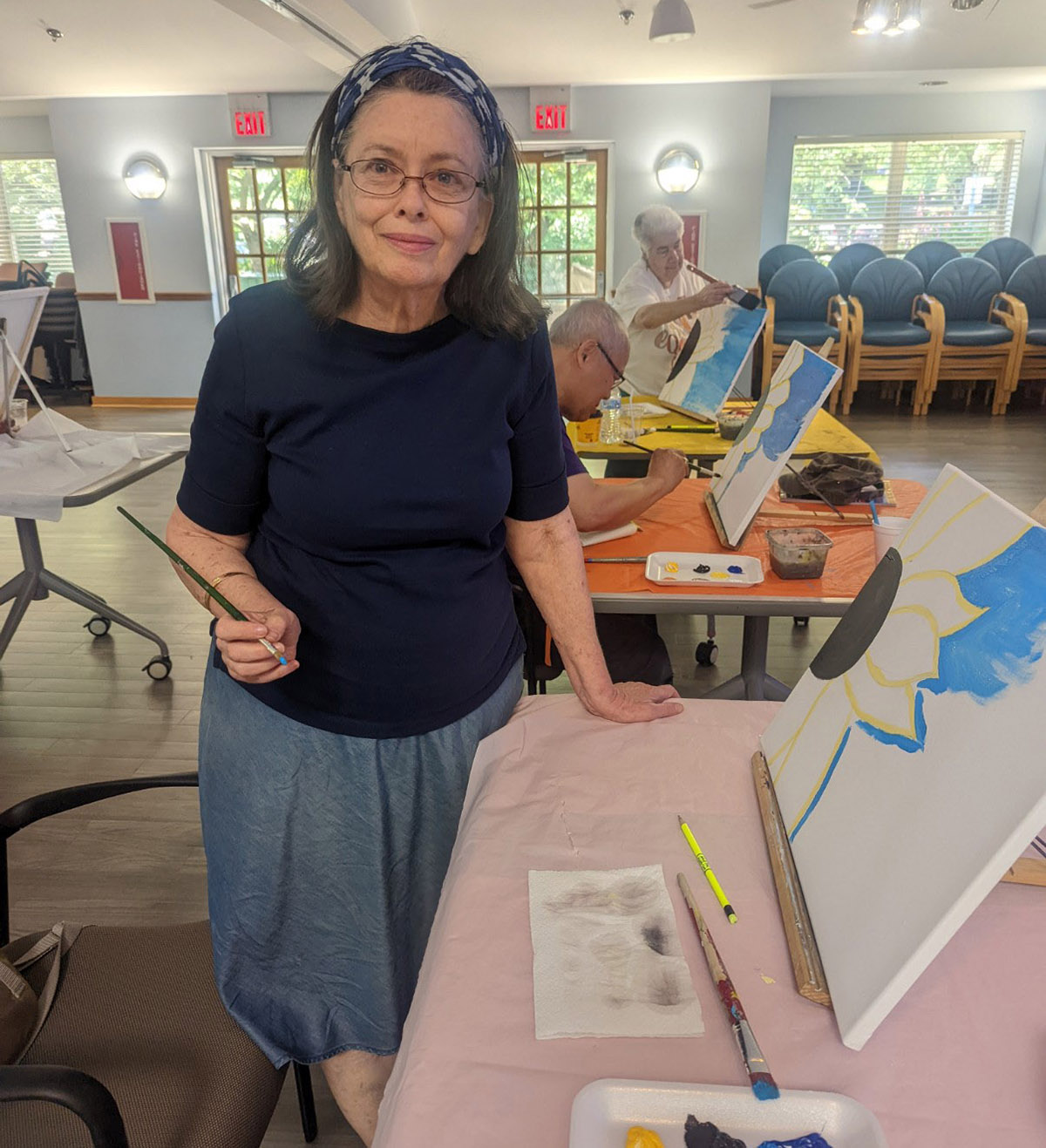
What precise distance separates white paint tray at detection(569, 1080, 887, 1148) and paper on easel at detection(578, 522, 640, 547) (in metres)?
1.44

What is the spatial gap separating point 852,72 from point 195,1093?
7662 millimetres

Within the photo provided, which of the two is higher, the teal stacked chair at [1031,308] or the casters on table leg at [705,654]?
the teal stacked chair at [1031,308]

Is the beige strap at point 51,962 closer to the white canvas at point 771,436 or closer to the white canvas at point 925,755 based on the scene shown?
the white canvas at point 925,755

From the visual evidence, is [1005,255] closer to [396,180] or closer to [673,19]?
[673,19]

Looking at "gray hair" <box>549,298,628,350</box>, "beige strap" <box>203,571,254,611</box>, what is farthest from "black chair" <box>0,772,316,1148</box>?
"gray hair" <box>549,298,628,350</box>

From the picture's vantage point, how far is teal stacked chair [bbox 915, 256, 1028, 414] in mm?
7188

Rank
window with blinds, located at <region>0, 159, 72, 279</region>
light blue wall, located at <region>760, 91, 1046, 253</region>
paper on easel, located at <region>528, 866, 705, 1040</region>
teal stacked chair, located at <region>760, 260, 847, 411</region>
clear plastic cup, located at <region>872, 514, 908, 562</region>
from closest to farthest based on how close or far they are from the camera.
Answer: paper on easel, located at <region>528, 866, 705, 1040</region> → clear plastic cup, located at <region>872, 514, 908, 562</region> → teal stacked chair, located at <region>760, 260, 847, 411</region> → light blue wall, located at <region>760, 91, 1046, 253</region> → window with blinds, located at <region>0, 159, 72, 279</region>

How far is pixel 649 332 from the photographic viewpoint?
12.5 feet

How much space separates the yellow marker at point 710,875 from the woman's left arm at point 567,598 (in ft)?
0.89

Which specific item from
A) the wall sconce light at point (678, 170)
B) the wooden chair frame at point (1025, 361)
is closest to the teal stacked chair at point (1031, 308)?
the wooden chair frame at point (1025, 361)

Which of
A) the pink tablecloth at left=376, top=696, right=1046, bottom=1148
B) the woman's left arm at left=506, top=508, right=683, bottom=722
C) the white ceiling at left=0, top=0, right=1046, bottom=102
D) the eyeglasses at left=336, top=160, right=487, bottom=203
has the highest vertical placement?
the white ceiling at left=0, top=0, right=1046, bottom=102

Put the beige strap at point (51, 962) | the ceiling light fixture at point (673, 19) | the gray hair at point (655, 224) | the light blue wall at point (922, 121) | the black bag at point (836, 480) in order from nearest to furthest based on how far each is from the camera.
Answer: the beige strap at point (51, 962) < the black bag at point (836, 480) < the gray hair at point (655, 224) < the ceiling light fixture at point (673, 19) < the light blue wall at point (922, 121)

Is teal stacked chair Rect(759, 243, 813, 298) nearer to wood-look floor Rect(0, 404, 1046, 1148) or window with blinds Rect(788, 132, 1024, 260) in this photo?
window with blinds Rect(788, 132, 1024, 260)

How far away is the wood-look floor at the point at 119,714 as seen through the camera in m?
2.09
